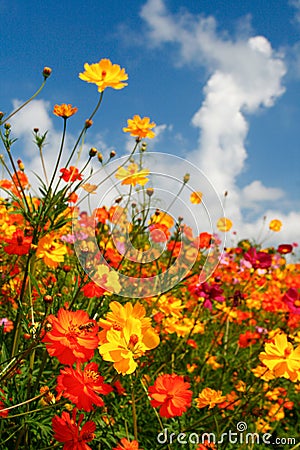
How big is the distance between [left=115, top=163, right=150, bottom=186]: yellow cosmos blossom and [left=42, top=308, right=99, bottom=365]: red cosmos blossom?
22.3 inches

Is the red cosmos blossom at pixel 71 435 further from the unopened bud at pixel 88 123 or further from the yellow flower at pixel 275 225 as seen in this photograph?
the yellow flower at pixel 275 225

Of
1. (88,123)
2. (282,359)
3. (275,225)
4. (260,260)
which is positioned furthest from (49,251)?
(275,225)

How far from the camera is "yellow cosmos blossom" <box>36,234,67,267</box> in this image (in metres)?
1.07

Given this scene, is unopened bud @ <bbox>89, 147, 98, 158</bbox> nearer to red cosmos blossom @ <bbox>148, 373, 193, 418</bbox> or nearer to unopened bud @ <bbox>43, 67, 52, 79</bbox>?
unopened bud @ <bbox>43, 67, 52, 79</bbox>

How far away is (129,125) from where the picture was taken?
1363 mm

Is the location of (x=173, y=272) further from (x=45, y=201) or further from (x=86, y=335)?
(x=86, y=335)

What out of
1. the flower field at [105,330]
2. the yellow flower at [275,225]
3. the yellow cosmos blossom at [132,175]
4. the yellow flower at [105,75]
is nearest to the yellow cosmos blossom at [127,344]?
the flower field at [105,330]

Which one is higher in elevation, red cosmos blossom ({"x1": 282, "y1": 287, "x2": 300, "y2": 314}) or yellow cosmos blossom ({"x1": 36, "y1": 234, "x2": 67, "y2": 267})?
red cosmos blossom ({"x1": 282, "y1": 287, "x2": 300, "y2": 314})

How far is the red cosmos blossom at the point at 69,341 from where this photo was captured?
0.65 m

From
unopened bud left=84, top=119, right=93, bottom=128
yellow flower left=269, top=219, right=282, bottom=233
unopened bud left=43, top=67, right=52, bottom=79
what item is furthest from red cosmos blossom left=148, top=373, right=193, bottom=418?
yellow flower left=269, top=219, right=282, bottom=233

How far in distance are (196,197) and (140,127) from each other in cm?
34

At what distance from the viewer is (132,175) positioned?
1.20 m

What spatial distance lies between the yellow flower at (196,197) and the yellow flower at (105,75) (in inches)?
13.2

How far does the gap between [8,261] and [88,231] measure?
0.36 metres
